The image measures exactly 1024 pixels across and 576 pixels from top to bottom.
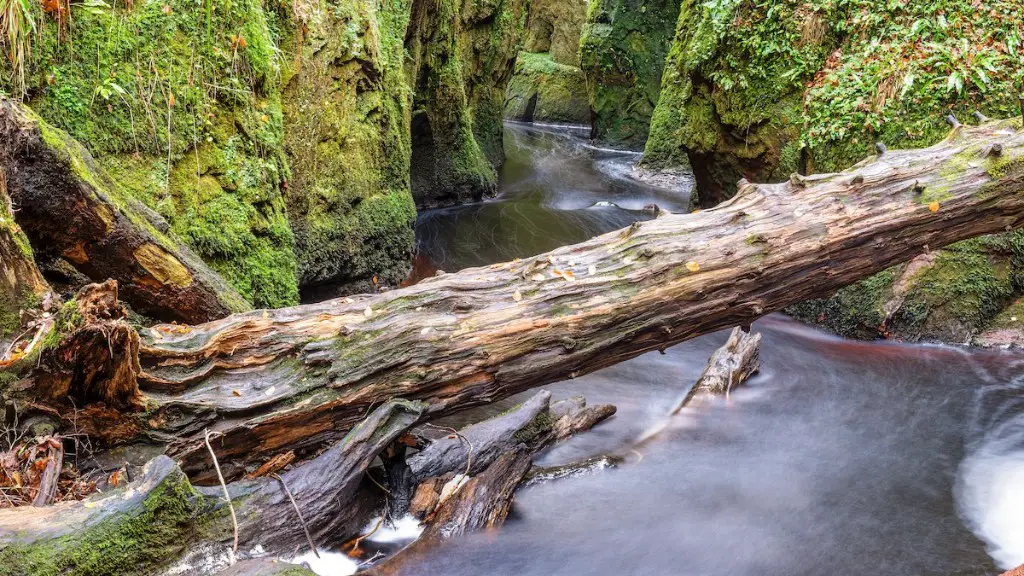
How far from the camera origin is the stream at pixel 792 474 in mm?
4086

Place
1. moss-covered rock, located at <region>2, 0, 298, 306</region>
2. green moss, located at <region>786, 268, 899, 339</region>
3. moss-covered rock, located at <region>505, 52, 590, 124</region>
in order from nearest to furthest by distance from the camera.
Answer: moss-covered rock, located at <region>2, 0, 298, 306</region> < green moss, located at <region>786, 268, 899, 339</region> < moss-covered rock, located at <region>505, 52, 590, 124</region>

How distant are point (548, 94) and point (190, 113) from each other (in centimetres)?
2236

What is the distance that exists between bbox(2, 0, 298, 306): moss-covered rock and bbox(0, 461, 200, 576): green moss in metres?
2.39

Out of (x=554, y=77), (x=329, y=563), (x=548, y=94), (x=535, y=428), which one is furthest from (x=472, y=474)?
(x=554, y=77)

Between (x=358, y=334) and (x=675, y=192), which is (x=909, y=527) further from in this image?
(x=675, y=192)

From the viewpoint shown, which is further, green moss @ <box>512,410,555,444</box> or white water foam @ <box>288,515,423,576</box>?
green moss @ <box>512,410,555,444</box>

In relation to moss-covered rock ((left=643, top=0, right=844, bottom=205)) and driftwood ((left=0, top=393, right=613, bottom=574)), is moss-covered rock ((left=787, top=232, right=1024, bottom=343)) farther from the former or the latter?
driftwood ((left=0, top=393, right=613, bottom=574))

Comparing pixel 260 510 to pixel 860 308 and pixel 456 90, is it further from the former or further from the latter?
pixel 456 90

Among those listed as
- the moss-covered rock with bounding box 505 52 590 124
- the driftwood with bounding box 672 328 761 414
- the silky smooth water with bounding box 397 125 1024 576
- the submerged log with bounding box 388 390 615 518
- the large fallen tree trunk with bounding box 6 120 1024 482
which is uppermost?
the moss-covered rock with bounding box 505 52 590 124

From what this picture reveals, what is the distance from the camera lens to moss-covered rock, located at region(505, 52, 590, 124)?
25828 mm

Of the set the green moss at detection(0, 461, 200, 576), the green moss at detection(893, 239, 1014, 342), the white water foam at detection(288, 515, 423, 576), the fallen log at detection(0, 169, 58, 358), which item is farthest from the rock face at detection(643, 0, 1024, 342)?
the fallen log at detection(0, 169, 58, 358)

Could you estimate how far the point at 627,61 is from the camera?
68.0 ft

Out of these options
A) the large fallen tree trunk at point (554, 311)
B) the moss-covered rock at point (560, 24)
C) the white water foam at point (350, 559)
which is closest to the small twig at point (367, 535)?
the white water foam at point (350, 559)

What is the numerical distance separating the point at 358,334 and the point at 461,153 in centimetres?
965
